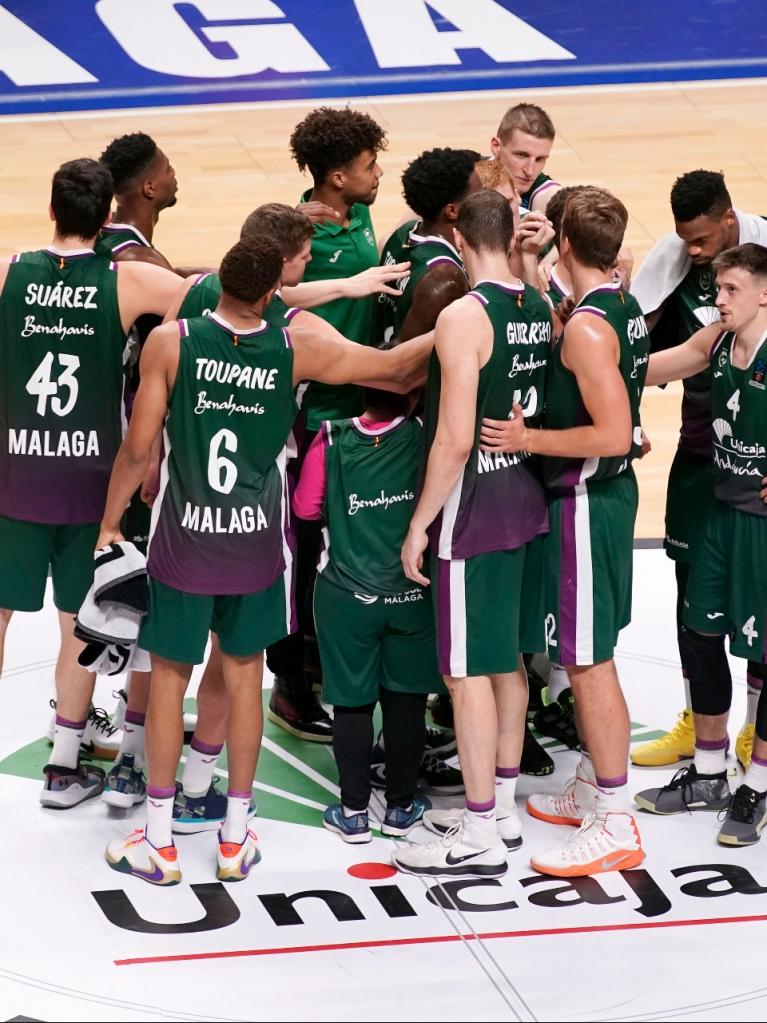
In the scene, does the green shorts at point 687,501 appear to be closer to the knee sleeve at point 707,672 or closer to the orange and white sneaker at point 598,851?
the knee sleeve at point 707,672

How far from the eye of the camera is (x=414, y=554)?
15.8ft

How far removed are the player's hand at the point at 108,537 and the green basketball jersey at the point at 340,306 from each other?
0.97m

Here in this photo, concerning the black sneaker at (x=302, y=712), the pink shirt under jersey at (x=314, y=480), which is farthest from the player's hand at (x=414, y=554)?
the black sneaker at (x=302, y=712)

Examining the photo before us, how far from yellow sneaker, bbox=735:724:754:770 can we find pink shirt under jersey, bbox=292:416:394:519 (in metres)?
1.77

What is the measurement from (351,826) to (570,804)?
2.39 feet

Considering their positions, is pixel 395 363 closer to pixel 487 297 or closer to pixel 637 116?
pixel 487 297

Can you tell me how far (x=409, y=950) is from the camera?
4.49 meters

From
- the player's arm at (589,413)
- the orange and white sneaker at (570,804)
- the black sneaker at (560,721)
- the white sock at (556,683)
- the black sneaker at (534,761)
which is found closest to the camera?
the player's arm at (589,413)

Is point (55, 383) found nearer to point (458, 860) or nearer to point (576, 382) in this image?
point (576, 382)

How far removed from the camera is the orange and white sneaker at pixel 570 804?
Result: 524cm

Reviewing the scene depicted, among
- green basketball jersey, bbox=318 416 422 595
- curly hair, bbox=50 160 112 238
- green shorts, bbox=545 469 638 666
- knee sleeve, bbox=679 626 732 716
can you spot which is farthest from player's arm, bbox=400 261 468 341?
knee sleeve, bbox=679 626 732 716

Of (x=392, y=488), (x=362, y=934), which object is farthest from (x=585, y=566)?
(x=362, y=934)

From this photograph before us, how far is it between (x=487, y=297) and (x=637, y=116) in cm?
823

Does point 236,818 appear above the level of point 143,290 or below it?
below
